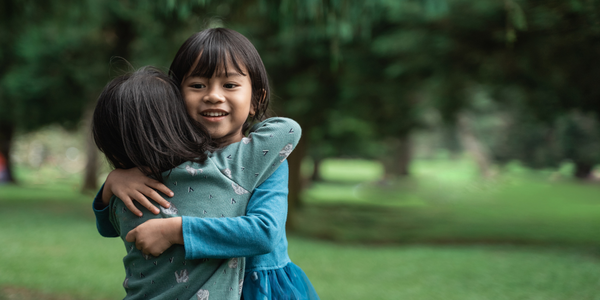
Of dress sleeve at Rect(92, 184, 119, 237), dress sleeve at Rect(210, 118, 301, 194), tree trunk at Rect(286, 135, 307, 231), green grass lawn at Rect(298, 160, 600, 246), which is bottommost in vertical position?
green grass lawn at Rect(298, 160, 600, 246)

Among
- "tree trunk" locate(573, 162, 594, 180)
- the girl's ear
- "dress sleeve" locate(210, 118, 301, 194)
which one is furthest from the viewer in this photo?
"tree trunk" locate(573, 162, 594, 180)

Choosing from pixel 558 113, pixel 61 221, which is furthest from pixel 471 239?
pixel 61 221

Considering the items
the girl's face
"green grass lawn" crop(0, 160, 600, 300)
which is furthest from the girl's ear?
"green grass lawn" crop(0, 160, 600, 300)

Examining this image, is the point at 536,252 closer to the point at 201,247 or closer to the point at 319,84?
the point at 319,84

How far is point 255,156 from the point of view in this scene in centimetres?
138

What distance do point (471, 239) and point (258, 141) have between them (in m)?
8.86

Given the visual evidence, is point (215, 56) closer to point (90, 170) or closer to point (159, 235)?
point (159, 235)

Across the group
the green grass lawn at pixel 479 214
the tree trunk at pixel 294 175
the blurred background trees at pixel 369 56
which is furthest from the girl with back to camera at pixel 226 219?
the tree trunk at pixel 294 175

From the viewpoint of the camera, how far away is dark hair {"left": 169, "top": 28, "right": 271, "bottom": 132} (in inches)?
57.4

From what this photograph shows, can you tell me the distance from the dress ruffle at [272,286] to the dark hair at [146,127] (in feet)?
1.23

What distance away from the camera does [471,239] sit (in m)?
9.43

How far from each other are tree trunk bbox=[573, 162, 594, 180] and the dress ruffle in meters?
9.75

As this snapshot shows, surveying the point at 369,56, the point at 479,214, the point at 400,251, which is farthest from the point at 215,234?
the point at 479,214

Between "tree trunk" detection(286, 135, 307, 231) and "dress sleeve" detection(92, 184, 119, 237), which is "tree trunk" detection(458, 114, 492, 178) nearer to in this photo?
"tree trunk" detection(286, 135, 307, 231)
